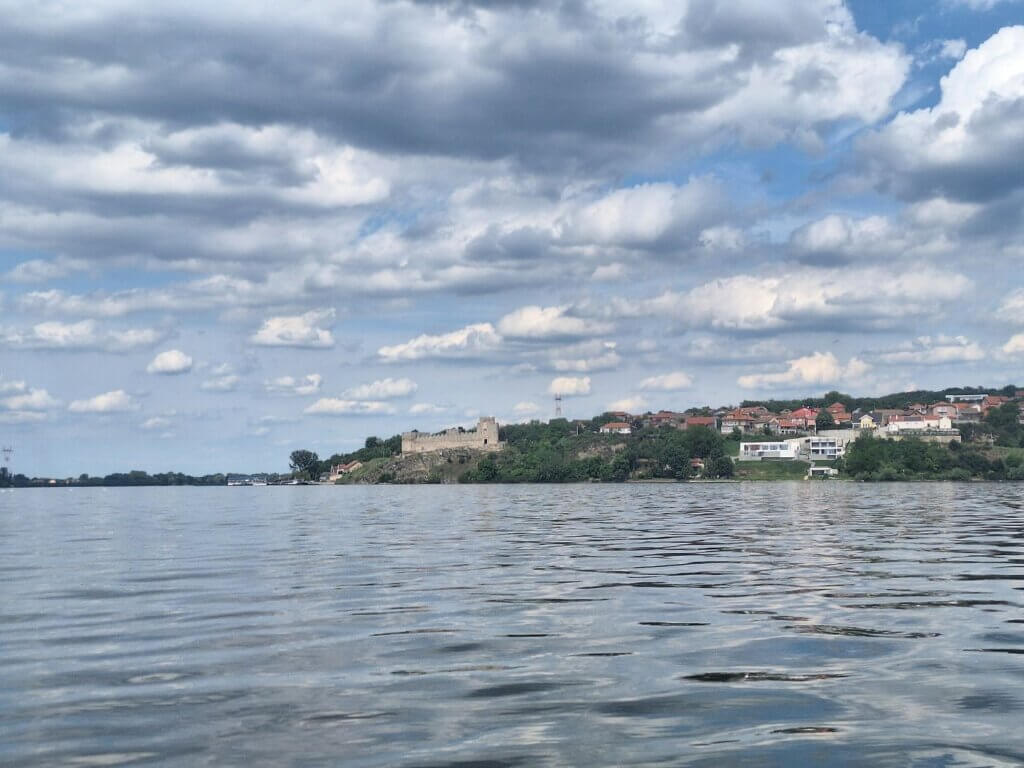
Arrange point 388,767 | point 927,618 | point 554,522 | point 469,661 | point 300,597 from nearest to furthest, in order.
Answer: point 388,767 < point 469,661 < point 927,618 < point 300,597 < point 554,522

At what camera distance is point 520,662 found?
586 inches

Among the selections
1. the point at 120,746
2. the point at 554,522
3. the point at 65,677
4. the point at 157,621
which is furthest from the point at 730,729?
the point at 554,522

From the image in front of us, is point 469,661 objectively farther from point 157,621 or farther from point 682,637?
point 157,621

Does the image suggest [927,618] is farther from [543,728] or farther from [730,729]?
[543,728]

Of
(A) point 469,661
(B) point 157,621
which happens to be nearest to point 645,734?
(A) point 469,661

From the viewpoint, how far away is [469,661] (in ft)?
49.2

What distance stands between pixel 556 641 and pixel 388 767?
723cm

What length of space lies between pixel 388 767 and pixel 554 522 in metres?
49.6

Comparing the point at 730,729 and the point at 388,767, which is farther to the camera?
the point at 730,729

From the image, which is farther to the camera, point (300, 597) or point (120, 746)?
point (300, 597)

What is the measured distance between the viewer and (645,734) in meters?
10.8

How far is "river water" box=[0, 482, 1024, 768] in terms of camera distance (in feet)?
34.4

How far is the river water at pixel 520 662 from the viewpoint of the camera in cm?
1049

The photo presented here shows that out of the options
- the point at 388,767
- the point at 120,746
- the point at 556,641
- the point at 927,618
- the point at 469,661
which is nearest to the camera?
the point at 388,767
